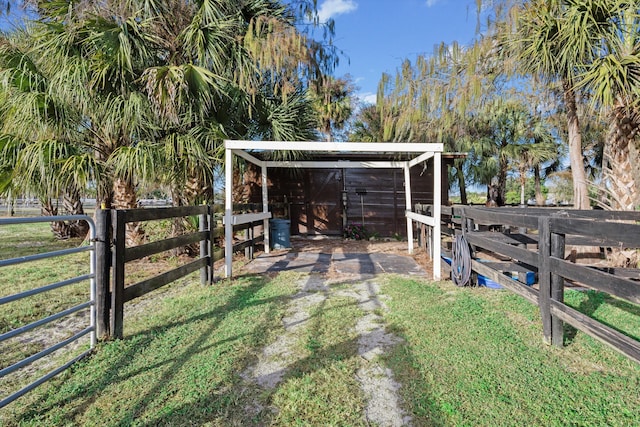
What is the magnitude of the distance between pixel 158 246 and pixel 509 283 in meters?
3.56

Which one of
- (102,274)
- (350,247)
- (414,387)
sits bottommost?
(414,387)

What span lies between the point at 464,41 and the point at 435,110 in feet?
3.70

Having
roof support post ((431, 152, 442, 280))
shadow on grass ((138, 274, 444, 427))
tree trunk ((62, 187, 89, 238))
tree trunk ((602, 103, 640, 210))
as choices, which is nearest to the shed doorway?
roof support post ((431, 152, 442, 280))

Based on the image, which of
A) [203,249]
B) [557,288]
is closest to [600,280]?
[557,288]

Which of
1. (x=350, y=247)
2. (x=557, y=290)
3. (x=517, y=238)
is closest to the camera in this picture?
(x=557, y=290)

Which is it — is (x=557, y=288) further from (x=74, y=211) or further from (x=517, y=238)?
(x=74, y=211)

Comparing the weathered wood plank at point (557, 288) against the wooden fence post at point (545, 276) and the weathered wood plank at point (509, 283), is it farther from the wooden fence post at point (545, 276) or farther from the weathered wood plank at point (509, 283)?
the weathered wood plank at point (509, 283)

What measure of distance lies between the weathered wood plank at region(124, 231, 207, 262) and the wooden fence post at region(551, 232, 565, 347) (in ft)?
11.5

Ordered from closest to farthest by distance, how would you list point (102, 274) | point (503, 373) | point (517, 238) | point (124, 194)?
1. point (503, 373)
2. point (102, 274)
3. point (517, 238)
4. point (124, 194)

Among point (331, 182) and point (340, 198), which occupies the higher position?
point (331, 182)

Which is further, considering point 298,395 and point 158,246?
point 158,246

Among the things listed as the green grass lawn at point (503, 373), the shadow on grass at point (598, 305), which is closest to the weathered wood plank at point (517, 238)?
the shadow on grass at point (598, 305)

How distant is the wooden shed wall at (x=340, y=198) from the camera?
382 inches

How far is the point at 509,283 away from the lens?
3.23 m
